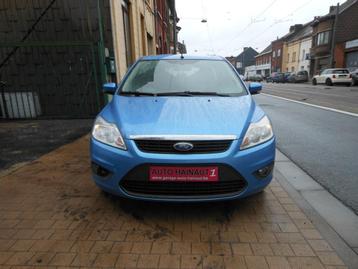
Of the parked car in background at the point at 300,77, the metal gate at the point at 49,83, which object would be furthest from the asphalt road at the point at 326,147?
the parked car in background at the point at 300,77

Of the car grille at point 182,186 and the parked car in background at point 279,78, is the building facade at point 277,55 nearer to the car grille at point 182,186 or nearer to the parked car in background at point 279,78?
the parked car in background at point 279,78

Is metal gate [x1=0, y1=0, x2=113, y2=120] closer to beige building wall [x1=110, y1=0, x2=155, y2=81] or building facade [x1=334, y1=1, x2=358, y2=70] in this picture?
beige building wall [x1=110, y1=0, x2=155, y2=81]

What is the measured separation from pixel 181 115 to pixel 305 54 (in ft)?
165

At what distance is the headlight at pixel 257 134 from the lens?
105 inches

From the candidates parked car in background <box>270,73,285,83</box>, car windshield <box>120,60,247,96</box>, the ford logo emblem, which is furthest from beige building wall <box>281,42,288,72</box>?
the ford logo emblem

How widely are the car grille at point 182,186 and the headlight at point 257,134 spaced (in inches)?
12.2

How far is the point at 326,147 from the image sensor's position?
209 inches

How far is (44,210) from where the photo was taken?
9.97ft

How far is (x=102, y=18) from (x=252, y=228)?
7.36 meters

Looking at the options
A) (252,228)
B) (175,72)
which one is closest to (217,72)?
(175,72)

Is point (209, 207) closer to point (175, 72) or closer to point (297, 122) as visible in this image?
point (175, 72)

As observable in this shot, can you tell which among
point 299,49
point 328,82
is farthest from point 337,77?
point 299,49

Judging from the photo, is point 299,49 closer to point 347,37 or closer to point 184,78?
point 347,37

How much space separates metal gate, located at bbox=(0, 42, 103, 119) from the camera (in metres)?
8.20
